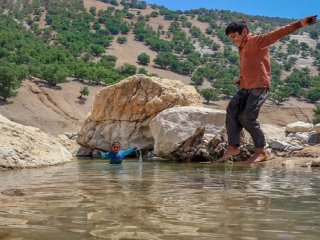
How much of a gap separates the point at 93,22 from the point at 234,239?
4156 inches

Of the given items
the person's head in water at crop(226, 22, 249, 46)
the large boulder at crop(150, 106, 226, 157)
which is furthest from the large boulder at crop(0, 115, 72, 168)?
the person's head in water at crop(226, 22, 249, 46)

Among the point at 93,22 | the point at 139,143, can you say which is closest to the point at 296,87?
the point at 93,22

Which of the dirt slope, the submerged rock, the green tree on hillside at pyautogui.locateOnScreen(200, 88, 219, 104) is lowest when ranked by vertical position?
the submerged rock

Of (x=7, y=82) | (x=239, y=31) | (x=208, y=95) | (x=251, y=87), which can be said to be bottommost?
(x=251, y=87)

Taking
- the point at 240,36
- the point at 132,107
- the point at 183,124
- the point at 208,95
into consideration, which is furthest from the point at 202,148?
the point at 208,95

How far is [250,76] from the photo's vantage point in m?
5.37

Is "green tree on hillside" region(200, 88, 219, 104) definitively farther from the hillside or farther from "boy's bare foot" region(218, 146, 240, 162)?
"boy's bare foot" region(218, 146, 240, 162)

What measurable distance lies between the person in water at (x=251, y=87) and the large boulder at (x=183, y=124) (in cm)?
938

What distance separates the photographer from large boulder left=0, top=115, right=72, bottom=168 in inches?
396

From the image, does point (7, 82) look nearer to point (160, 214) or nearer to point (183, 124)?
point (183, 124)

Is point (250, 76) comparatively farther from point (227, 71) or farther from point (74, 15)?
point (74, 15)

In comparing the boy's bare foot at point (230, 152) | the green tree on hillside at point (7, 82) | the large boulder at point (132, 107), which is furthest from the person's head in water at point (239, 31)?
the green tree on hillside at point (7, 82)

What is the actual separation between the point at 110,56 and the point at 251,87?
261ft

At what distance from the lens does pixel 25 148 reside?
10742 mm
